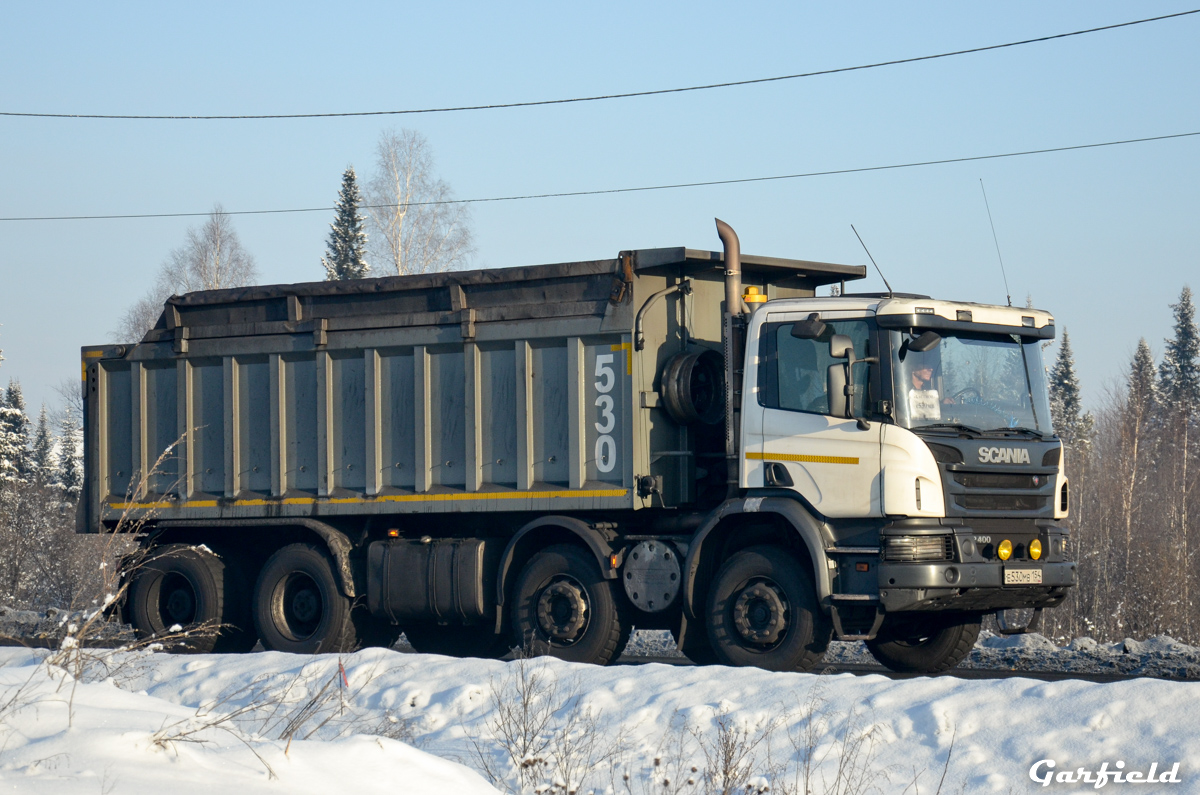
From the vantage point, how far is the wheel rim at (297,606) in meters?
12.1

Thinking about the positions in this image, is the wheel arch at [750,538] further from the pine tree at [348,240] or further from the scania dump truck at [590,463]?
the pine tree at [348,240]

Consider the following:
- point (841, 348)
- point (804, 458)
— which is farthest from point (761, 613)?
point (841, 348)

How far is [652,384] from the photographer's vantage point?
33.9 feet

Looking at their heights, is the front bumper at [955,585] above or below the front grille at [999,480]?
below

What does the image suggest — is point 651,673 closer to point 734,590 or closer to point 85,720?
point 734,590

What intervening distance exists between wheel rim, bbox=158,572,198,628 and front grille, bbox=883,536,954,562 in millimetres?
7161

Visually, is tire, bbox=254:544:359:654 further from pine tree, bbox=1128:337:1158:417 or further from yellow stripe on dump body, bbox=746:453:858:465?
pine tree, bbox=1128:337:1158:417

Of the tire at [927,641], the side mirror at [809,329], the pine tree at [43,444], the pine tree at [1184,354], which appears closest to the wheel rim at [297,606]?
the tire at [927,641]

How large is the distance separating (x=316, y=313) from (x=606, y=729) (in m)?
6.09

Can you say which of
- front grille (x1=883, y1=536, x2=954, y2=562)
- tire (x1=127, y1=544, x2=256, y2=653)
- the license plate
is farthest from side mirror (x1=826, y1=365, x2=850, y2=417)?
tire (x1=127, y1=544, x2=256, y2=653)

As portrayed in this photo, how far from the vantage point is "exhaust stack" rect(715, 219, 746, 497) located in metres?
10.0

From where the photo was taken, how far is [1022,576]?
9.25m

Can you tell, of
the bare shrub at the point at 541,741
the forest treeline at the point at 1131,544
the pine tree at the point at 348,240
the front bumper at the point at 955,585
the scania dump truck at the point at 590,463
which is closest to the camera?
the bare shrub at the point at 541,741

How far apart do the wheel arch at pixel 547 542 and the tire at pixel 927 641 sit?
2.38 metres
